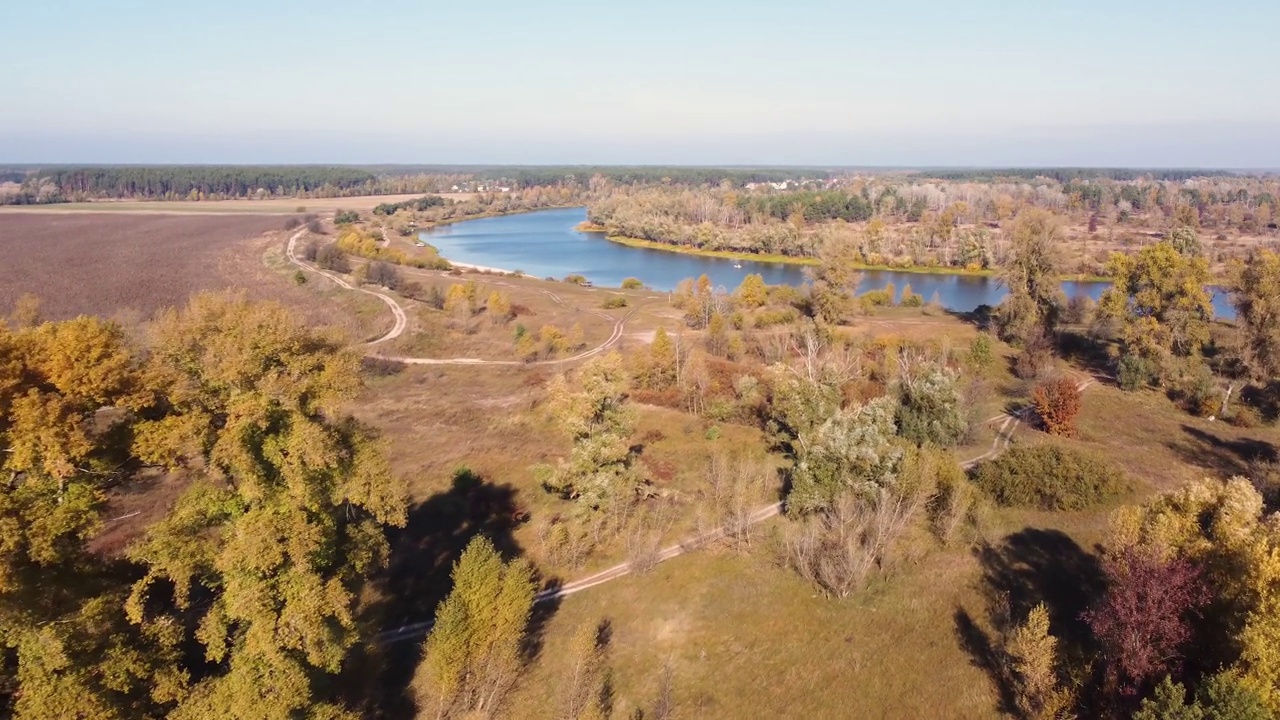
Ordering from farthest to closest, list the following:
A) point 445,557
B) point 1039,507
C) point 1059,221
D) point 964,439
A: 1. point 1059,221
2. point 964,439
3. point 1039,507
4. point 445,557

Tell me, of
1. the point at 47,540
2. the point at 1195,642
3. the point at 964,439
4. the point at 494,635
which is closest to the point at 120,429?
the point at 47,540

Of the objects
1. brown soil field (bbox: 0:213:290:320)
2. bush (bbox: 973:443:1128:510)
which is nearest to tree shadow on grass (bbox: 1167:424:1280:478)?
bush (bbox: 973:443:1128:510)

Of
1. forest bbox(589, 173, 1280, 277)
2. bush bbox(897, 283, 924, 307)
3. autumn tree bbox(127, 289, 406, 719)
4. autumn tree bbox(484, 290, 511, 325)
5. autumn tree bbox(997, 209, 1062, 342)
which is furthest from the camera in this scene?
forest bbox(589, 173, 1280, 277)

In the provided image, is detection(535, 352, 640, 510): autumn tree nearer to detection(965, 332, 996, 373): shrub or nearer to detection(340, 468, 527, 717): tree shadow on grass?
detection(340, 468, 527, 717): tree shadow on grass

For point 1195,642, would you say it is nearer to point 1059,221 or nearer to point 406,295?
point 1059,221

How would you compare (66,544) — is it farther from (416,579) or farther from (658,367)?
(658,367)

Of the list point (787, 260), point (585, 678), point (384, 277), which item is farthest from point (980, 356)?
point (787, 260)
